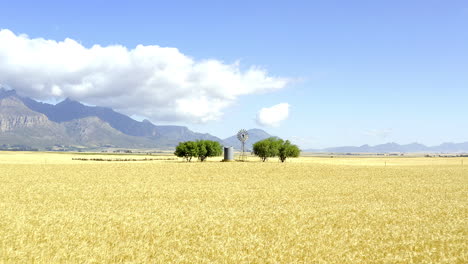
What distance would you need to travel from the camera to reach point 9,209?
87.5 ft

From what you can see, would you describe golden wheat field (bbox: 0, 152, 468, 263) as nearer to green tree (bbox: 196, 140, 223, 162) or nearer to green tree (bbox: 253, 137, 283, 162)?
green tree (bbox: 253, 137, 283, 162)

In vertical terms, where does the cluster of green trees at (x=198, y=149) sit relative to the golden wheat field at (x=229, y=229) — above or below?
above

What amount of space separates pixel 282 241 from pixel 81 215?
1378 cm

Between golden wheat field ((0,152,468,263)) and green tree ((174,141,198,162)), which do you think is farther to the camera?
green tree ((174,141,198,162))

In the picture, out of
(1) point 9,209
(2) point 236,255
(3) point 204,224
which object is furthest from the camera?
(1) point 9,209

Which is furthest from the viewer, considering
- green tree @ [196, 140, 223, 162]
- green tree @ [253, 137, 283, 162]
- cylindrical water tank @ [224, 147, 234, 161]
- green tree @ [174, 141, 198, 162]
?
green tree @ [196, 140, 223, 162]

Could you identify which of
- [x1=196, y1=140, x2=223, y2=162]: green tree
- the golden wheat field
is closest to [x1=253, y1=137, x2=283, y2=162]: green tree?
[x1=196, y1=140, x2=223, y2=162]: green tree

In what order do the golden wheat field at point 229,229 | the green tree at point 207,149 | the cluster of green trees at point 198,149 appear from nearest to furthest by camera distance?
the golden wheat field at point 229,229
the cluster of green trees at point 198,149
the green tree at point 207,149

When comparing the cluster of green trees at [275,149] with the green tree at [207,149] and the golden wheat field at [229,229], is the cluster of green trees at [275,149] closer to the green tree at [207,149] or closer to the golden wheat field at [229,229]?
the green tree at [207,149]

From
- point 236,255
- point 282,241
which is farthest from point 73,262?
point 282,241

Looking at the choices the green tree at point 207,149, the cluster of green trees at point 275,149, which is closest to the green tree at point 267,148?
the cluster of green trees at point 275,149

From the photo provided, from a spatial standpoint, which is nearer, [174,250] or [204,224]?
[174,250]

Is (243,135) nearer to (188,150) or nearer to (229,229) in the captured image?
(188,150)

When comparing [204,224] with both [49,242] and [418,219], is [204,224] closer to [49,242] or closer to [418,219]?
[49,242]
